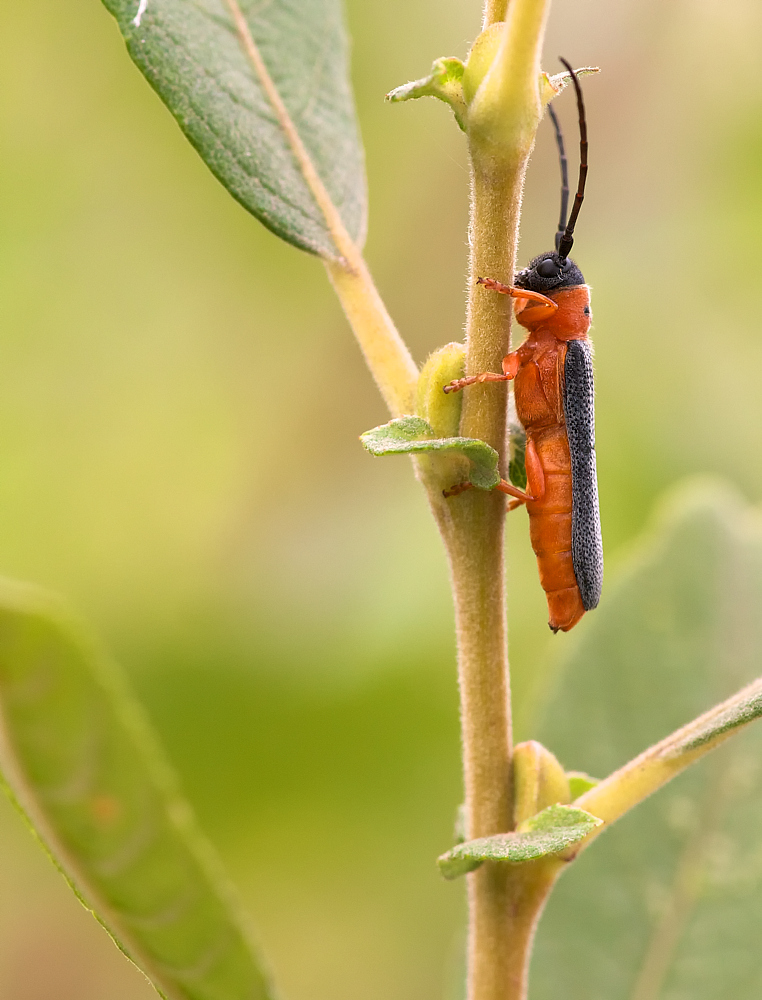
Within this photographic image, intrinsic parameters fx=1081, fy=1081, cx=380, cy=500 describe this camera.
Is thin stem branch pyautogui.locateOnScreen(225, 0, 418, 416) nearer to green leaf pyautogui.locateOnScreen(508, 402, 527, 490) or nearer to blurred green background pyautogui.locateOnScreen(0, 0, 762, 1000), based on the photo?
green leaf pyautogui.locateOnScreen(508, 402, 527, 490)

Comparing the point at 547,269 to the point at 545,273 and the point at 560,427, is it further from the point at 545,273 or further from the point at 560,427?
the point at 560,427

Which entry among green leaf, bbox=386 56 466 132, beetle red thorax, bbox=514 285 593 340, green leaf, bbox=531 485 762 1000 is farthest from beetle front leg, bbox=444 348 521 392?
beetle red thorax, bbox=514 285 593 340

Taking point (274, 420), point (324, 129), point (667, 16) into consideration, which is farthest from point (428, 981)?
point (667, 16)

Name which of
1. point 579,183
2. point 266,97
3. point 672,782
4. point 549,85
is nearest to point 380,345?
point 549,85

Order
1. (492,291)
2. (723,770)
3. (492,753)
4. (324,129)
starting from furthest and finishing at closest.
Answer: (723,770), (324,129), (492,753), (492,291)

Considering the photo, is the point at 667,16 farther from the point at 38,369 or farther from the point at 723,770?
the point at 723,770
